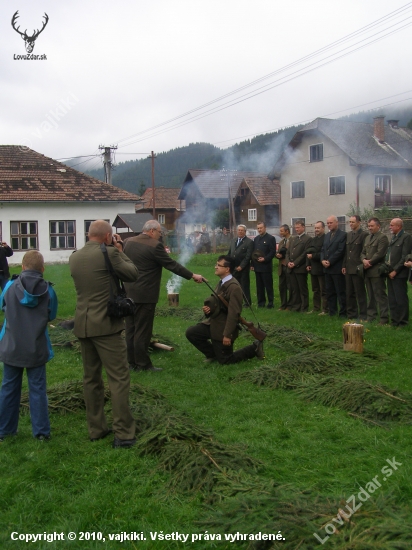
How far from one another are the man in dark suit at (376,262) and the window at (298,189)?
3156 cm

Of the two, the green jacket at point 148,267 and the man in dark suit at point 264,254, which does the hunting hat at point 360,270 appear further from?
the green jacket at point 148,267

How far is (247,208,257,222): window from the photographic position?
46344mm

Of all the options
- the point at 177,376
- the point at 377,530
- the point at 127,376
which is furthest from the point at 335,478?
the point at 177,376

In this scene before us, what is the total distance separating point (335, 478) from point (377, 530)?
1171 mm

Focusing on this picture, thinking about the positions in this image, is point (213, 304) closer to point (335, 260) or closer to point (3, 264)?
point (335, 260)

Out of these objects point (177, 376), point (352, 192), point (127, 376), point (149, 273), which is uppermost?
point (352, 192)

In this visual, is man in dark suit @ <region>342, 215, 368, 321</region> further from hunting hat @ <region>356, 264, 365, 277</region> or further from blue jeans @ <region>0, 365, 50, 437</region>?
blue jeans @ <region>0, 365, 50, 437</region>

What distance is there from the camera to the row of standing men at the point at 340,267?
11664 mm

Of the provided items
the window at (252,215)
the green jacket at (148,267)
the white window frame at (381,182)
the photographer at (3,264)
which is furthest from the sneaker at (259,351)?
the window at (252,215)

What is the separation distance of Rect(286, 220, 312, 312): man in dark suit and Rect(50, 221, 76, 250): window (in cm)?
2472

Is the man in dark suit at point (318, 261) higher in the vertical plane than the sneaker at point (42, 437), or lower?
higher

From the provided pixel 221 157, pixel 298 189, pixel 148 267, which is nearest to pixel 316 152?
pixel 298 189

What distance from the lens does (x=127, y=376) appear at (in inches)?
227

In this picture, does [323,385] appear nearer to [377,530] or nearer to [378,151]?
[377,530]
